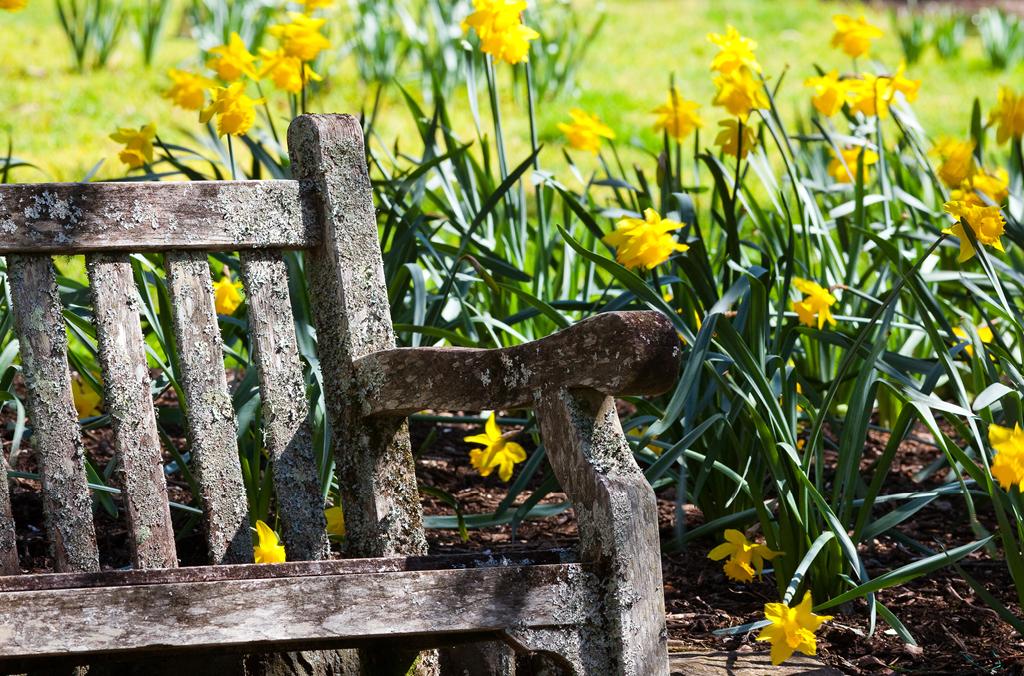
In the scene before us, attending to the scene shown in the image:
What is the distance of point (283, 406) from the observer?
5.41 feet

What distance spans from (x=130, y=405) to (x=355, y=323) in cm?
32

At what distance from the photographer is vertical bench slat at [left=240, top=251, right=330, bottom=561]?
1638 mm

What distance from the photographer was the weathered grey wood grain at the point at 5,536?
156 cm

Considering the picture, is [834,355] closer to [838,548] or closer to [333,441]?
[838,548]

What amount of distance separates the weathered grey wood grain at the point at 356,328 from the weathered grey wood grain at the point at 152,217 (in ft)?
0.16

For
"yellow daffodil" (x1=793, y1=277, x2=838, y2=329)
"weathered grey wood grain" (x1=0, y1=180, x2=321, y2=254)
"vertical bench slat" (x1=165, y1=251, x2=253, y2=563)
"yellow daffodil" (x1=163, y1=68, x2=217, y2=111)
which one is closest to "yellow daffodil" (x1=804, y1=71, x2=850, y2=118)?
"yellow daffodil" (x1=793, y1=277, x2=838, y2=329)

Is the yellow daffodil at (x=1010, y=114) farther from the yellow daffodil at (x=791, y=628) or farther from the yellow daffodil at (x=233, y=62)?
the yellow daffodil at (x=233, y=62)

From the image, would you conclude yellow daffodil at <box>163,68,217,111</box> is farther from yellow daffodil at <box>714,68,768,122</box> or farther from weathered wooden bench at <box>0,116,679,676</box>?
yellow daffodil at <box>714,68,768,122</box>

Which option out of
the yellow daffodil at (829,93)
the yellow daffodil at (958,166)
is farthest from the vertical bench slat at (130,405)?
the yellow daffodil at (958,166)

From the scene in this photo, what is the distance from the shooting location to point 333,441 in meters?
1.68

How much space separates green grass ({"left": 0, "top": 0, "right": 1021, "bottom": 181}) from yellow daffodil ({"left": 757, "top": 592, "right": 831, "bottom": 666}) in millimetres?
2601

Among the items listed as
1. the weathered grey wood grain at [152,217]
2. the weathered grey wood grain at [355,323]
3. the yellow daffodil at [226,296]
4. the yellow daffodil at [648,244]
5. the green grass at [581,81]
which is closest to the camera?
the weathered grey wood grain at [152,217]

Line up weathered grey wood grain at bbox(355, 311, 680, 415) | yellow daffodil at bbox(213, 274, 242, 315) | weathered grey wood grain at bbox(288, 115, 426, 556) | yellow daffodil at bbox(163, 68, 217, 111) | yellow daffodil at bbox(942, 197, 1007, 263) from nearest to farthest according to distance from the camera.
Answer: weathered grey wood grain at bbox(355, 311, 680, 415) → weathered grey wood grain at bbox(288, 115, 426, 556) → yellow daffodil at bbox(942, 197, 1007, 263) → yellow daffodil at bbox(213, 274, 242, 315) → yellow daffodil at bbox(163, 68, 217, 111)

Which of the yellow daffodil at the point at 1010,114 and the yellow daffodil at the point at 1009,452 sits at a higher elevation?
the yellow daffodil at the point at 1010,114
